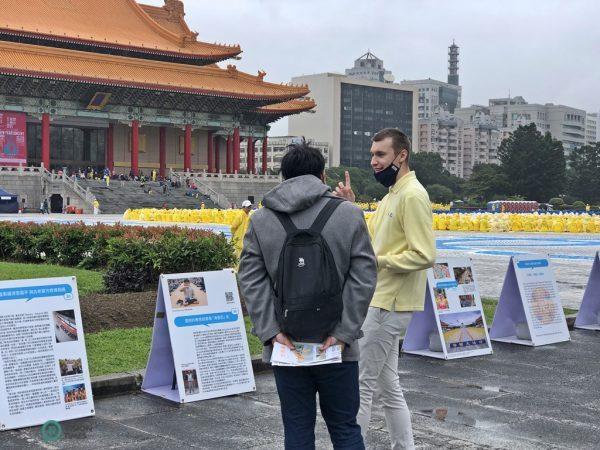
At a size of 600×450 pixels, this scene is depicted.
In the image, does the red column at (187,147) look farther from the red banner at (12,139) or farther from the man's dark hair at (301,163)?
the man's dark hair at (301,163)

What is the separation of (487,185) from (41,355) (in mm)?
84770

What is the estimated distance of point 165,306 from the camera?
7.16m

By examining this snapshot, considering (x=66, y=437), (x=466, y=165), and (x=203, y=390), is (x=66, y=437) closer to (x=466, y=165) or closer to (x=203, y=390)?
(x=203, y=390)

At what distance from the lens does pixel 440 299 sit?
359 inches

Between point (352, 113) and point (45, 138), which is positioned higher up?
point (352, 113)

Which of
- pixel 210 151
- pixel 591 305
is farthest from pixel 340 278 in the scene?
pixel 210 151

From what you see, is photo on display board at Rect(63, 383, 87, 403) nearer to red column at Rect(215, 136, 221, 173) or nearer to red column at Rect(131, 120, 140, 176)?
red column at Rect(131, 120, 140, 176)

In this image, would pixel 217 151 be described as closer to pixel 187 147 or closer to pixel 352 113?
pixel 187 147

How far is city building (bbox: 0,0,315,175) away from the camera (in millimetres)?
59844

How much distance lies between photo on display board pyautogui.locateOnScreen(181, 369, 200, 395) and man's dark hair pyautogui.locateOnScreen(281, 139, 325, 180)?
3268 millimetres

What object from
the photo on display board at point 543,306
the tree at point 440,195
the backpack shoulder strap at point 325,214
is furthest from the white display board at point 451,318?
the tree at point 440,195

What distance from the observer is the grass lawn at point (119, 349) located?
316 inches

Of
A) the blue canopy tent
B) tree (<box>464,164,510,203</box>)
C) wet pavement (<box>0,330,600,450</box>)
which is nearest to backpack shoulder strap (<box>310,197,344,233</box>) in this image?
wet pavement (<box>0,330,600,450</box>)

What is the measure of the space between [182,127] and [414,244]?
6507 cm
